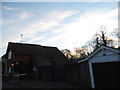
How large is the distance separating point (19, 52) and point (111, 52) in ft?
71.8

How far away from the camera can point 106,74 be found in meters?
11.3

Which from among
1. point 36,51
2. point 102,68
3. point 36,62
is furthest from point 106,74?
Answer: point 36,51

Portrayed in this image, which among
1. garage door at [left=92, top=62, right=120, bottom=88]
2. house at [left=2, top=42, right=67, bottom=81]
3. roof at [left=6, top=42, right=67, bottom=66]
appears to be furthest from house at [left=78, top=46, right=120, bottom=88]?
roof at [left=6, top=42, right=67, bottom=66]

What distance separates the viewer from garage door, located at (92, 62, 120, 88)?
1072 cm

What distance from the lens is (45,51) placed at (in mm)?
30750

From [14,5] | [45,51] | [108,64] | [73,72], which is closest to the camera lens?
[108,64]

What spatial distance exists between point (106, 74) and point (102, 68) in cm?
63

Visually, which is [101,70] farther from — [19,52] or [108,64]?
[19,52]

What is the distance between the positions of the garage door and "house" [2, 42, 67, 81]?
7201 millimetres

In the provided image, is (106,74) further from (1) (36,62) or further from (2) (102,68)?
(1) (36,62)

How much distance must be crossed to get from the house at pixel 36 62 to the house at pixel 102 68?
646 centimetres

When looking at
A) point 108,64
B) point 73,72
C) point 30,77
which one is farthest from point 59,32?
point 30,77

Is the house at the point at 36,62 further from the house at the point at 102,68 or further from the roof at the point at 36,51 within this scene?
the house at the point at 102,68

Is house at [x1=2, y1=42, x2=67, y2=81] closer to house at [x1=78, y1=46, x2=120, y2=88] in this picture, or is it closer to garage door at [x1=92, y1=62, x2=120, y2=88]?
house at [x1=78, y1=46, x2=120, y2=88]
